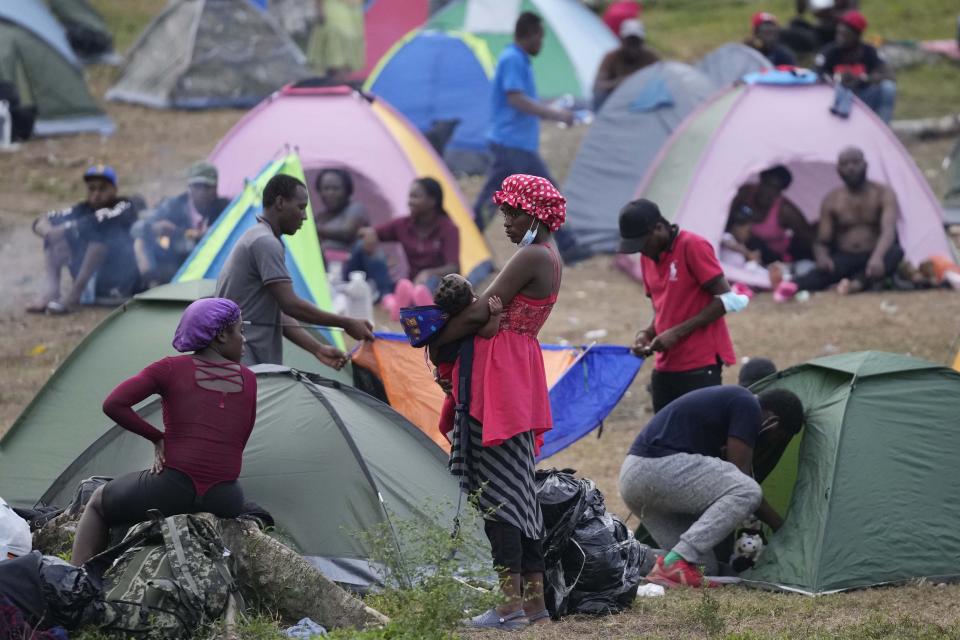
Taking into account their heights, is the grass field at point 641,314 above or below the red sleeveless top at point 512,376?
below

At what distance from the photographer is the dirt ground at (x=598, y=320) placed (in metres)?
5.49

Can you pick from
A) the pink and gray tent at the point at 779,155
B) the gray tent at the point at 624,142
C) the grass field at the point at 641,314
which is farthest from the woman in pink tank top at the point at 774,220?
the gray tent at the point at 624,142

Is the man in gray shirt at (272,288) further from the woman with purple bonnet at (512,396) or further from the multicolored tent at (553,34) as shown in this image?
the multicolored tent at (553,34)

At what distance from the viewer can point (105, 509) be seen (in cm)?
485

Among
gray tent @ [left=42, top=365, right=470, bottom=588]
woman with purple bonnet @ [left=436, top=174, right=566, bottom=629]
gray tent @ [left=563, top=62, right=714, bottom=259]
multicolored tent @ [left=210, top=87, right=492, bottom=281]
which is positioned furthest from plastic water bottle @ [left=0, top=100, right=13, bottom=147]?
woman with purple bonnet @ [left=436, top=174, right=566, bottom=629]

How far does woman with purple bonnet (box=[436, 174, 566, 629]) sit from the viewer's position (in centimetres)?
500

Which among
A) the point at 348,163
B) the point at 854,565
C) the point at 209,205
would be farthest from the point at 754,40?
the point at 854,565

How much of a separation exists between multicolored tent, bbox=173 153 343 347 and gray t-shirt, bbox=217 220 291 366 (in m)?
1.69

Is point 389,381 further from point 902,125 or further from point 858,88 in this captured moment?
point 902,125

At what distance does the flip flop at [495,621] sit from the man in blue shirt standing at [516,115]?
6.87 metres

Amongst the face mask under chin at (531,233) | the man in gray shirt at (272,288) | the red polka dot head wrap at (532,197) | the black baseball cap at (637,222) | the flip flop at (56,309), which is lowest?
the flip flop at (56,309)

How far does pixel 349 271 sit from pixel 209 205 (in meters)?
1.20

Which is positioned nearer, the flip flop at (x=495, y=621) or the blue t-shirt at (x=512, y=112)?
the flip flop at (x=495, y=621)

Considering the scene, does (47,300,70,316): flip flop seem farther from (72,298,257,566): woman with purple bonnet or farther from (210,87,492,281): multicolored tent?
(72,298,257,566): woman with purple bonnet
